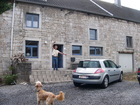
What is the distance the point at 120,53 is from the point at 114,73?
31.6 ft

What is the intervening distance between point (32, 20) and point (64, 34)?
10.3ft

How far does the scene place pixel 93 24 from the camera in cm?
1686

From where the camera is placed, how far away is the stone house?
12930 mm

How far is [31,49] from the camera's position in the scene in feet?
44.7

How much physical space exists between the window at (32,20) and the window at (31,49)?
146cm

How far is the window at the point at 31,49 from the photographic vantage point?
13448mm

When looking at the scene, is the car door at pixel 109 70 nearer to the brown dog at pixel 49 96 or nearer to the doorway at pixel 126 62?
the brown dog at pixel 49 96

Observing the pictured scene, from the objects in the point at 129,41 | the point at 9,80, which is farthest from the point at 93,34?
the point at 9,80

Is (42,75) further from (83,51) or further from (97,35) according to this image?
(97,35)

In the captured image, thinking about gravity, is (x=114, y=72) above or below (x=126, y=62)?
below

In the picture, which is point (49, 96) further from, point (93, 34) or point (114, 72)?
point (93, 34)

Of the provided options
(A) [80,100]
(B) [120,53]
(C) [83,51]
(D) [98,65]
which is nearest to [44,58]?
(C) [83,51]

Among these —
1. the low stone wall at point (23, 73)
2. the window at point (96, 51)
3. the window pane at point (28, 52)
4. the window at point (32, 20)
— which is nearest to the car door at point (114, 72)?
the low stone wall at point (23, 73)

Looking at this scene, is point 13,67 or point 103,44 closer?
point 13,67
